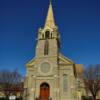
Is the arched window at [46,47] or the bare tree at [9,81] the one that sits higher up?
the arched window at [46,47]

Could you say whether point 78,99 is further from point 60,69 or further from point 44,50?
point 44,50

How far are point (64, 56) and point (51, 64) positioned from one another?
12.9 ft

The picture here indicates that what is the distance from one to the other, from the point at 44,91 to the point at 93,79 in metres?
16.6

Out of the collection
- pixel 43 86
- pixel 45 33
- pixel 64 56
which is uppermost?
pixel 45 33

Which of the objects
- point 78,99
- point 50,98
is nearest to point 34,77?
point 50,98

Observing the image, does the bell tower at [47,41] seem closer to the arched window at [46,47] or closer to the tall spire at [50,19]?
the arched window at [46,47]

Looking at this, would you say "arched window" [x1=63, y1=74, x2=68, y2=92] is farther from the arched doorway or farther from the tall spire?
the tall spire

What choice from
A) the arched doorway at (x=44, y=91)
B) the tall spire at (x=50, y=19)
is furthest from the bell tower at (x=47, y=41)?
the arched doorway at (x=44, y=91)

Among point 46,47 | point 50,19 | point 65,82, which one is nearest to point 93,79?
point 65,82

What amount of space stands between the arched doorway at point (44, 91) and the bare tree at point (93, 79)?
14.6 metres

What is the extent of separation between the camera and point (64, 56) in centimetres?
5369

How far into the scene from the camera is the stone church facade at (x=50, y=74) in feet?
166

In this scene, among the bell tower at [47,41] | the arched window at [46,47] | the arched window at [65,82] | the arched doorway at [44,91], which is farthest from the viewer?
the arched window at [46,47]

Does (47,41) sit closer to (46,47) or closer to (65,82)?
(46,47)
